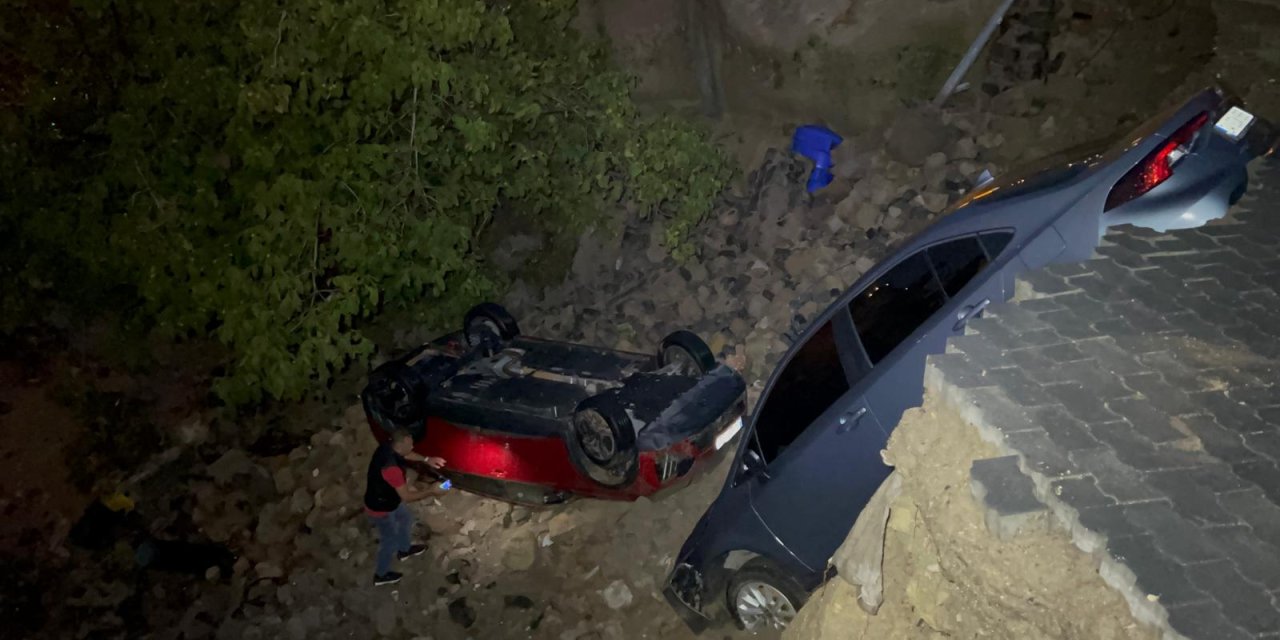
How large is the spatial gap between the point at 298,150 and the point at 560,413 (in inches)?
104

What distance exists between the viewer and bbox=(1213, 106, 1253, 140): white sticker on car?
3.32 meters

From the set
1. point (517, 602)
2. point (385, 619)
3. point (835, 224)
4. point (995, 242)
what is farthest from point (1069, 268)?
point (385, 619)

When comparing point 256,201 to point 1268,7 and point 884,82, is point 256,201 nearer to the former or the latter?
point 884,82

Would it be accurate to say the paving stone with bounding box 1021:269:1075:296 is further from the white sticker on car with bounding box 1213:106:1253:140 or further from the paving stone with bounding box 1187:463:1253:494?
the white sticker on car with bounding box 1213:106:1253:140

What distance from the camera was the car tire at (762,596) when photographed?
3.98 meters

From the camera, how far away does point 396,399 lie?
6.05 m

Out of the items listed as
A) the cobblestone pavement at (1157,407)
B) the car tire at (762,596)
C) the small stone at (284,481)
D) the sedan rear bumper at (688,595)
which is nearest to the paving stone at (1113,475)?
the cobblestone pavement at (1157,407)

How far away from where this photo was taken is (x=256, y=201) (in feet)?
18.5

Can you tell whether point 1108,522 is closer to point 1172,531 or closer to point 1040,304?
point 1172,531

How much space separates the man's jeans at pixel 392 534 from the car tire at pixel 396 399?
0.59 m

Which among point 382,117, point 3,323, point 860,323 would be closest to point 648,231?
point 382,117

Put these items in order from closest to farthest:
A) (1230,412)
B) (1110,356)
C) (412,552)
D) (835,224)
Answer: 1. (1230,412)
2. (1110,356)
3. (412,552)
4. (835,224)

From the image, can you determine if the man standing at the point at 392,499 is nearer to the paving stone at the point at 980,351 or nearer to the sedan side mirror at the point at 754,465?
the sedan side mirror at the point at 754,465

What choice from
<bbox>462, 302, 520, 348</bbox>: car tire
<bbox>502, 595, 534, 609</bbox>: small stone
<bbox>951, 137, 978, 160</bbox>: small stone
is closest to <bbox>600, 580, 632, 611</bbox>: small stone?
<bbox>502, 595, 534, 609</bbox>: small stone
